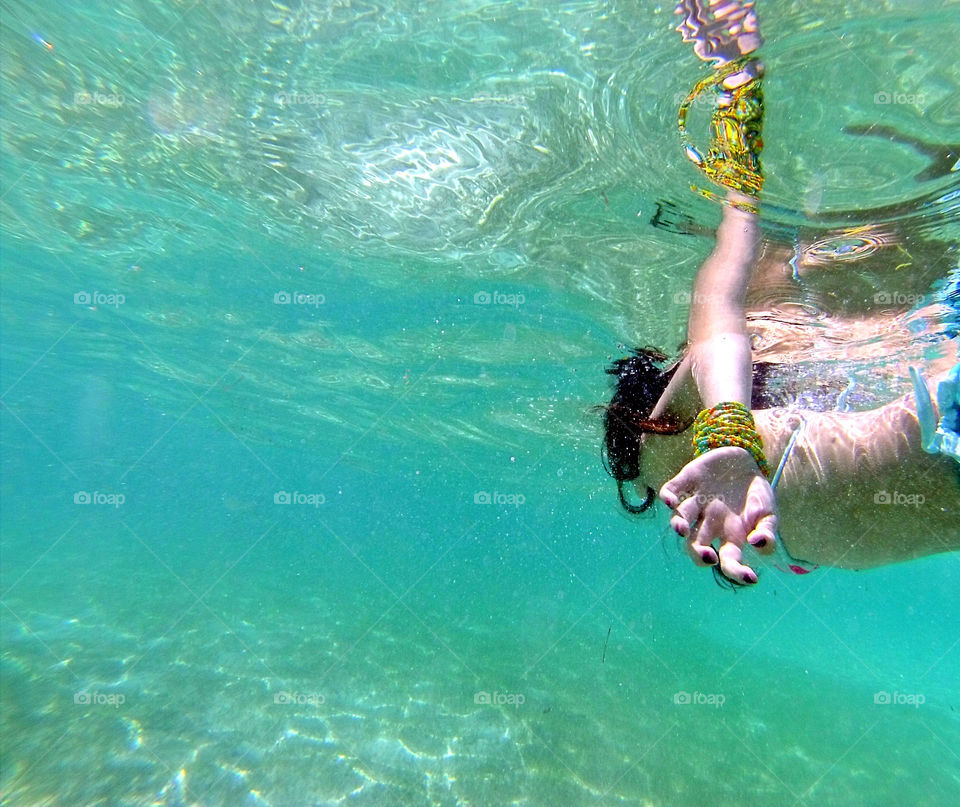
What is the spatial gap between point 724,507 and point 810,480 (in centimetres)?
157

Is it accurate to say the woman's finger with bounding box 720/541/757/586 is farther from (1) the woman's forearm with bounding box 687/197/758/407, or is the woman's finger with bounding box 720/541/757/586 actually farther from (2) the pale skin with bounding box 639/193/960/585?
(1) the woman's forearm with bounding box 687/197/758/407

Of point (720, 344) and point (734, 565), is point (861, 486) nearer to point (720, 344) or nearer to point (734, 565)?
point (720, 344)

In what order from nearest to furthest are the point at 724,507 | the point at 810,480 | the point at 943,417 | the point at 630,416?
the point at 724,507, the point at 943,417, the point at 810,480, the point at 630,416

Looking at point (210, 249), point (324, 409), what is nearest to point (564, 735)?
point (210, 249)

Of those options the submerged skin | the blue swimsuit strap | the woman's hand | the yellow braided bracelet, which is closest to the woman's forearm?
the yellow braided bracelet

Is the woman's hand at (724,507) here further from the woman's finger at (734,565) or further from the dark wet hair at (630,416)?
the dark wet hair at (630,416)

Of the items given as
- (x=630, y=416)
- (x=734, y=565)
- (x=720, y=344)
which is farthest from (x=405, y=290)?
(x=734, y=565)

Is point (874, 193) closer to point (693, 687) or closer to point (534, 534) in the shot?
point (693, 687)

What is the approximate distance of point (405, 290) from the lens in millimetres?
14555

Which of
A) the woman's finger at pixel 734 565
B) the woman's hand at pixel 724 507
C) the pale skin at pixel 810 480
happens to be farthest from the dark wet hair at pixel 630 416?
the woman's finger at pixel 734 565

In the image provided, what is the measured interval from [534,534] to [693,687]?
5990 centimetres

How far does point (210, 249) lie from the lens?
47.1ft

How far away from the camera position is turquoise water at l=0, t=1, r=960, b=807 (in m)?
6.20

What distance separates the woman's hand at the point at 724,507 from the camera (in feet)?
6.61
